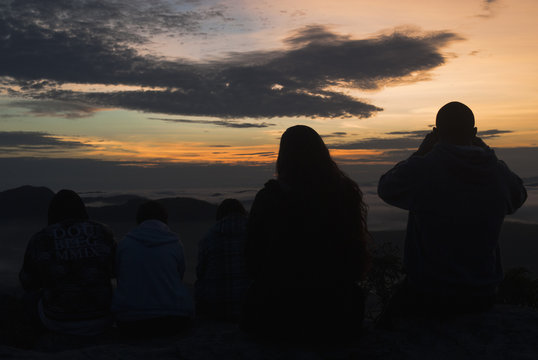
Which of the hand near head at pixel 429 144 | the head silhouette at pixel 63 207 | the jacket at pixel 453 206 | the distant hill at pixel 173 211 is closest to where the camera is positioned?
the jacket at pixel 453 206

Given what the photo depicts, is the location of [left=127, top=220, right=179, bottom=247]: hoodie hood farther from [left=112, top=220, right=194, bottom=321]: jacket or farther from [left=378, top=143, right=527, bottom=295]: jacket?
[left=378, top=143, right=527, bottom=295]: jacket

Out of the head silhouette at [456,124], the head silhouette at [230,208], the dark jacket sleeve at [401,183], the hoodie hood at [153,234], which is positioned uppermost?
the head silhouette at [456,124]

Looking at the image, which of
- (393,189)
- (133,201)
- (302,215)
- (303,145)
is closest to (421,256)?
(393,189)

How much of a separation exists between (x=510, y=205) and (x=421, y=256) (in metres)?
0.86

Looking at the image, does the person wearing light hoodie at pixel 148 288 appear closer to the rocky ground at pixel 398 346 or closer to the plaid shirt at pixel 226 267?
the plaid shirt at pixel 226 267

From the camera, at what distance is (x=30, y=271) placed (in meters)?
→ 4.19

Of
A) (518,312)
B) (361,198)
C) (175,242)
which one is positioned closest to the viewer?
(361,198)

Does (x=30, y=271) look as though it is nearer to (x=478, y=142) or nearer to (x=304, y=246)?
(x=304, y=246)

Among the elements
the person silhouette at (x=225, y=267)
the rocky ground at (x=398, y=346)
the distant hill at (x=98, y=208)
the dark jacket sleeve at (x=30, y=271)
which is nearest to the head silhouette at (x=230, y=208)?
the person silhouette at (x=225, y=267)

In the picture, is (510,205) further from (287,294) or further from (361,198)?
(287,294)

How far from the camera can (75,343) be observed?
13.8ft

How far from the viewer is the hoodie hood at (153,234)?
4.45m

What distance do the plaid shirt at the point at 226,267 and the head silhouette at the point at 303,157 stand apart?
7.20 feet

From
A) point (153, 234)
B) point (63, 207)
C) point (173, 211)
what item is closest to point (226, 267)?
point (153, 234)
